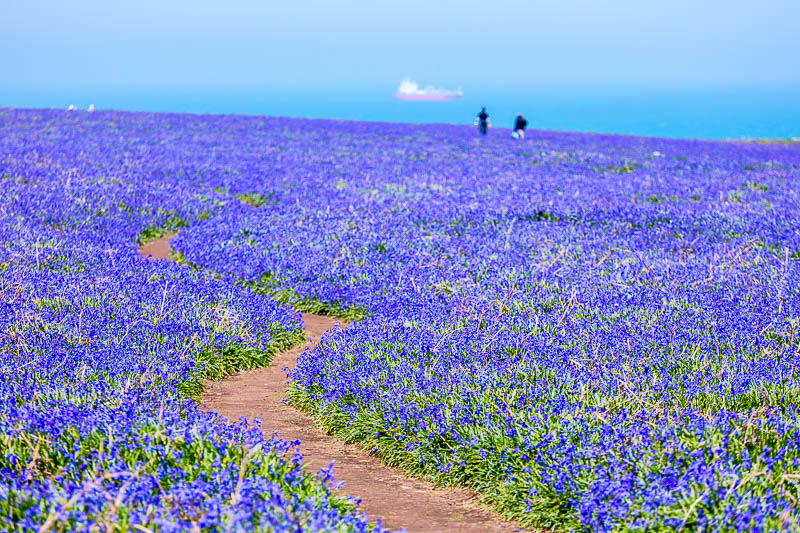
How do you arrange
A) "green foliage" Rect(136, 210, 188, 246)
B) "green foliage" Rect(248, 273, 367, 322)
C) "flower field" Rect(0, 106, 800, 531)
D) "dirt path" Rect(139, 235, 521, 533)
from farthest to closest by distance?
"green foliage" Rect(136, 210, 188, 246), "green foliage" Rect(248, 273, 367, 322), "dirt path" Rect(139, 235, 521, 533), "flower field" Rect(0, 106, 800, 531)

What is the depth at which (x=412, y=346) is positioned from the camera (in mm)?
6719

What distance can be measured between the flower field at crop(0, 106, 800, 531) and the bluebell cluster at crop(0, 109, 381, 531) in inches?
0.9

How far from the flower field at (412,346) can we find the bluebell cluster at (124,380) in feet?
0.07

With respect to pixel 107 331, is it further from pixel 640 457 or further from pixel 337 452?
pixel 640 457

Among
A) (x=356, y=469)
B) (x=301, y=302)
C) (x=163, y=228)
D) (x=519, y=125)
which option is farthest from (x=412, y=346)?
(x=519, y=125)

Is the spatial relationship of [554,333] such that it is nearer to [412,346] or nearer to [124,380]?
[412,346]

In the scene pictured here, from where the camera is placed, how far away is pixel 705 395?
17.5 feet

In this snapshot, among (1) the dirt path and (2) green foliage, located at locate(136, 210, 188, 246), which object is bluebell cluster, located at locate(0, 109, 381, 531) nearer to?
(2) green foliage, located at locate(136, 210, 188, 246)

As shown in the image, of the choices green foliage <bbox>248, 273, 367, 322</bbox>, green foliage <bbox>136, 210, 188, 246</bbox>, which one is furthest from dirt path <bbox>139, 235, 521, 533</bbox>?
green foliage <bbox>136, 210, 188, 246</bbox>

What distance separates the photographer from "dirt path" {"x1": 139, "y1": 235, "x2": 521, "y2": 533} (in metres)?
4.61

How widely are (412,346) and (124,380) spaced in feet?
7.53

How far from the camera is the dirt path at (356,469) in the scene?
4605 mm

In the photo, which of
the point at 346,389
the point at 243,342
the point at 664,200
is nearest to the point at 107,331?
the point at 243,342

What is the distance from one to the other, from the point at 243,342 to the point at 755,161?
21557 millimetres
